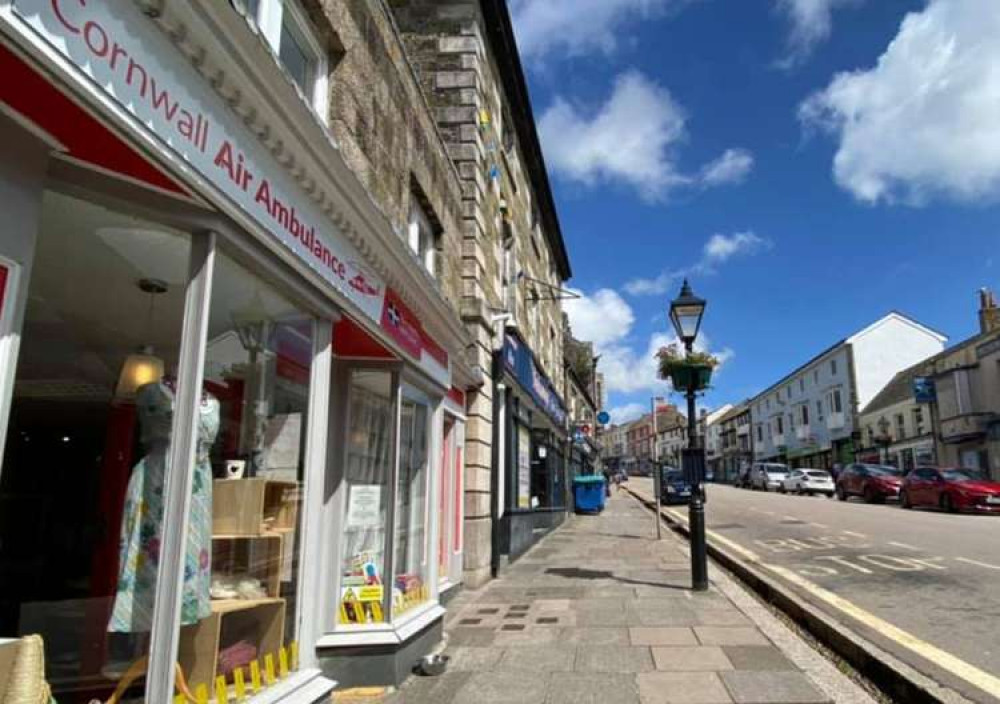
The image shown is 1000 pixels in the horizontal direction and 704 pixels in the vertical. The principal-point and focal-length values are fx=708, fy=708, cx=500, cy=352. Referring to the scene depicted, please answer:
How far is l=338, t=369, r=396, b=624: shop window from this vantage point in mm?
5867

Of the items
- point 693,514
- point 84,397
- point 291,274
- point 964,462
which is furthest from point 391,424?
point 964,462

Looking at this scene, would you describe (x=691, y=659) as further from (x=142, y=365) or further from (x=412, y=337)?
(x=142, y=365)

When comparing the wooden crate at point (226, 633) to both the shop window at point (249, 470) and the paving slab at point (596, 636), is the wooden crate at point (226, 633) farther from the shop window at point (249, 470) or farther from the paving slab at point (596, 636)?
the paving slab at point (596, 636)

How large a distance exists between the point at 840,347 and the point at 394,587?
5381 centimetres

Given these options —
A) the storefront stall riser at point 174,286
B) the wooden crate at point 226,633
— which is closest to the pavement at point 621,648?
the storefront stall riser at point 174,286

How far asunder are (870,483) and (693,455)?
22958 millimetres

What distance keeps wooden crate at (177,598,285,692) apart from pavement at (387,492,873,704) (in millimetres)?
1181

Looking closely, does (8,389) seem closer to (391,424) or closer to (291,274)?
(291,274)

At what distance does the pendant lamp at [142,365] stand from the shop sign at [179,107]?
0.69m

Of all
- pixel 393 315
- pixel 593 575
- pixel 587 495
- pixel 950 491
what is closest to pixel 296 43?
pixel 393 315

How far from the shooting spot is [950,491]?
71.6 feet

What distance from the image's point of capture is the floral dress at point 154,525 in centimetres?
346

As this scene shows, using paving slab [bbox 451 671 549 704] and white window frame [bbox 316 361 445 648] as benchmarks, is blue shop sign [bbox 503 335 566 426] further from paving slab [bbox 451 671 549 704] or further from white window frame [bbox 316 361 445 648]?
paving slab [bbox 451 671 549 704]

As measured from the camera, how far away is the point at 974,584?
8625 millimetres
